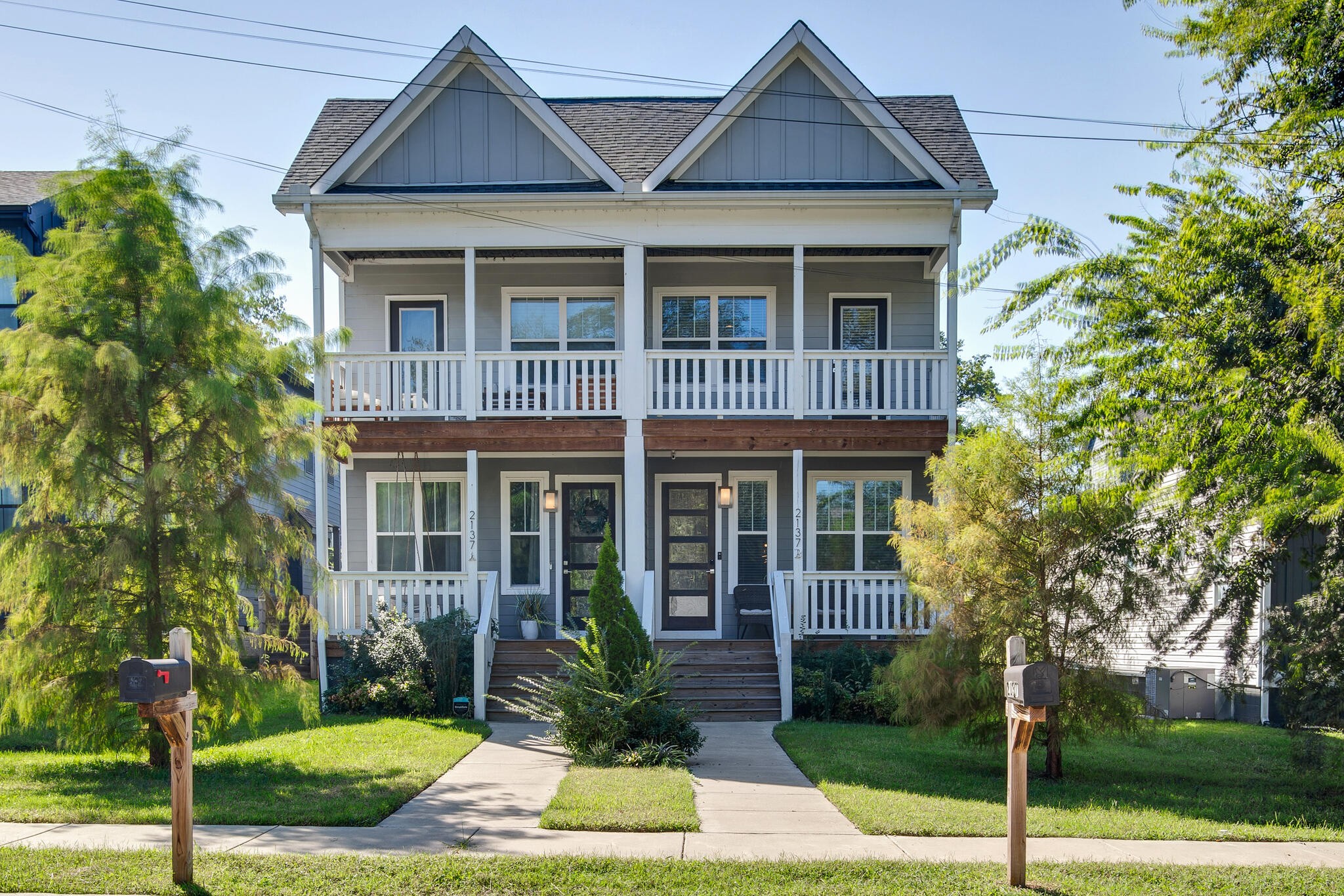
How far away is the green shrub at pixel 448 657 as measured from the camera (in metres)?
13.1

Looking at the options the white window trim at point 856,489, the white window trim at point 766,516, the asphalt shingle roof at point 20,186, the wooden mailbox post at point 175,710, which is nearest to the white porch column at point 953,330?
the white window trim at point 856,489

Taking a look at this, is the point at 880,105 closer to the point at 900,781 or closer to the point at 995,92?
the point at 995,92

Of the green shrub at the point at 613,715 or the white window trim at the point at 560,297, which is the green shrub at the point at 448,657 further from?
the white window trim at the point at 560,297

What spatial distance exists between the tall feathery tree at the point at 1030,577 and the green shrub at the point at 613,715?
2207mm


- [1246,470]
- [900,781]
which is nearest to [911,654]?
[900,781]

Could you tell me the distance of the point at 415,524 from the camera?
16.0 m

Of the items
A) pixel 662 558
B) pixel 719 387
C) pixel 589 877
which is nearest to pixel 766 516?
pixel 662 558

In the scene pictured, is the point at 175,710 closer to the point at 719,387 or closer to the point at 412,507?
the point at 719,387

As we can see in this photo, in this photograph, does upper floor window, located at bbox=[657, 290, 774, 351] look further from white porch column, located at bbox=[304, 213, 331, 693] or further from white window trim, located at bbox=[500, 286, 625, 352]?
white porch column, located at bbox=[304, 213, 331, 693]

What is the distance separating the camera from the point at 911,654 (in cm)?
929

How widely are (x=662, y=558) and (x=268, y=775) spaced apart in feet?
26.0

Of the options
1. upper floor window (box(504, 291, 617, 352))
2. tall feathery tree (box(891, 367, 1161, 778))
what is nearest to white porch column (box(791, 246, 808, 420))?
upper floor window (box(504, 291, 617, 352))

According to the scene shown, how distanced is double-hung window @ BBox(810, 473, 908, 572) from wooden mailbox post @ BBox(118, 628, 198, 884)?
11021 mm

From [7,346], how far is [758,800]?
6.89 meters
